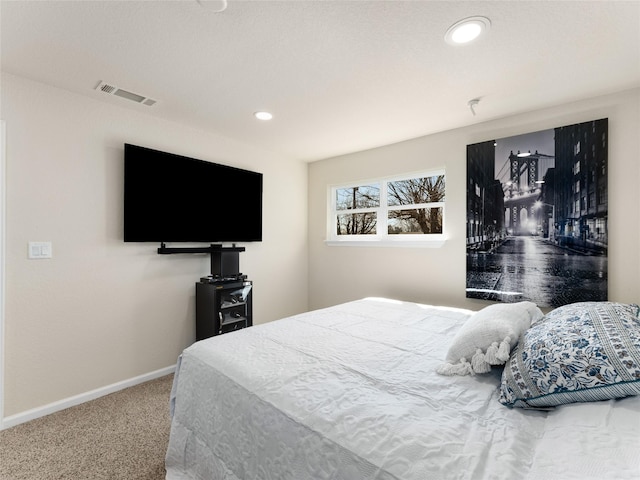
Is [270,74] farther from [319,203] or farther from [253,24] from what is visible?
[319,203]

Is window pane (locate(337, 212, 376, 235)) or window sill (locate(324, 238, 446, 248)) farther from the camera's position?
window pane (locate(337, 212, 376, 235))

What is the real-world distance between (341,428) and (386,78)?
213cm

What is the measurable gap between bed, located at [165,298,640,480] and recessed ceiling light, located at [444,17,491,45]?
1488 mm

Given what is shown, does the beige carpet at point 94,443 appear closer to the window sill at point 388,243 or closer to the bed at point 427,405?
the bed at point 427,405

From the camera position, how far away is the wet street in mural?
241cm

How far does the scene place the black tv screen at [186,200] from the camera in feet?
8.72

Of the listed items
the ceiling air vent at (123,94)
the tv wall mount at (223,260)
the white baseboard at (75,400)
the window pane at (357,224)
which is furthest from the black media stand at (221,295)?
the window pane at (357,224)

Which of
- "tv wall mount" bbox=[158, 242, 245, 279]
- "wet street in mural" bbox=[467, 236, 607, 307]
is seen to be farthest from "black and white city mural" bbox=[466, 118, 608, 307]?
"tv wall mount" bbox=[158, 242, 245, 279]

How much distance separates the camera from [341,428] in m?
0.97

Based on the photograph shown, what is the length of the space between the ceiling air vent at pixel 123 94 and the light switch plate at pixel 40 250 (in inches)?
48.5

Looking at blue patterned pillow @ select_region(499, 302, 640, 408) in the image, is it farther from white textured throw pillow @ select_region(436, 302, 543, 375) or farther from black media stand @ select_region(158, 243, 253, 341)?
black media stand @ select_region(158, 243, 253, 341)

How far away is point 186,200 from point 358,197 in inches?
Result: 83.6

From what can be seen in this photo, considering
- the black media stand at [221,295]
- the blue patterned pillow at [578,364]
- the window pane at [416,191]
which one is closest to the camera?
the blue patterned pillow at [578,364]

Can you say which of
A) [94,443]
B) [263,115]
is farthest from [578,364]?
[263,115]
